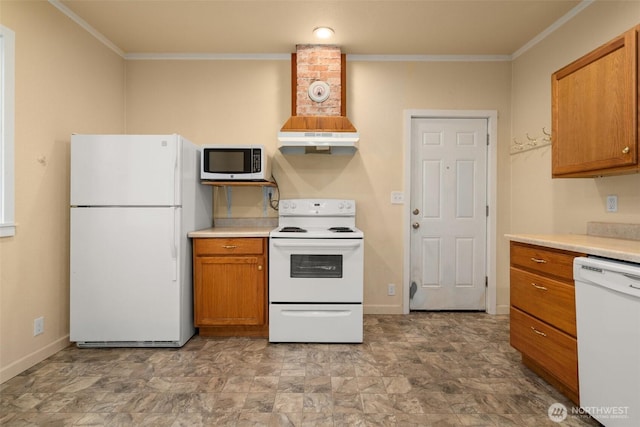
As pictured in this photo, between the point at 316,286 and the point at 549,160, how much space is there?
2254mm

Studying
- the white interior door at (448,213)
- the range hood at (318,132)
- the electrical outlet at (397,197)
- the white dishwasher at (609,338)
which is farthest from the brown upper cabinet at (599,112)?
the range hood at (318,132)

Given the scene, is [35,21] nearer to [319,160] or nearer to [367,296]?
[319,160]

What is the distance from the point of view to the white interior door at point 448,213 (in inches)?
138

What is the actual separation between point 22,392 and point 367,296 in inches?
107

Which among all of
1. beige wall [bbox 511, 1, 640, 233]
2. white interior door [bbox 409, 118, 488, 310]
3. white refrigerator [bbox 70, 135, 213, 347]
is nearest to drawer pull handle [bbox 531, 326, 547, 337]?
beige wall [bbox 511, 1, 640, 233]

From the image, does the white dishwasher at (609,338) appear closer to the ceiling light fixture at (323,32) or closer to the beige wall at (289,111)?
the beige wall at (289,111)

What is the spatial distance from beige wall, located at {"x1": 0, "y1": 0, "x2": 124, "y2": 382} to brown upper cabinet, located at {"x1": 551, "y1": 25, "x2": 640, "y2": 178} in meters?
3.62

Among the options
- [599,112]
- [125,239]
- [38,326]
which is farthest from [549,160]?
[38,326]

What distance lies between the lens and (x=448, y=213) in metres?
3.54

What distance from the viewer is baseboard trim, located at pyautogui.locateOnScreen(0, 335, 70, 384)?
7.09 feet

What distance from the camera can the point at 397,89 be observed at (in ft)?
11.5

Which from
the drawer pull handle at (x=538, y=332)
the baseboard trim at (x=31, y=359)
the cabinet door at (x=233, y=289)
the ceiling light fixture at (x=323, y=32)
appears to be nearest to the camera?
the drawer pull handle at (x=538, y=332)

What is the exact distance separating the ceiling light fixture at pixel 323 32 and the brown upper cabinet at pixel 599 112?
70.1 inches

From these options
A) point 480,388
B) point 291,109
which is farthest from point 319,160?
point 480,388
